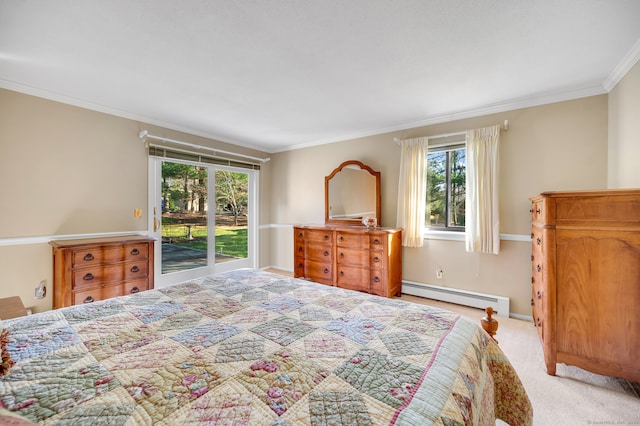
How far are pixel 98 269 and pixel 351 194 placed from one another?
10.8 ft

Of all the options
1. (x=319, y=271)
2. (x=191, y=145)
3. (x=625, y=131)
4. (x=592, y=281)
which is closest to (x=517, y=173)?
(x=625, y=131)

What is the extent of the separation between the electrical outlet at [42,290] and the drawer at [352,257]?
3.29 meters

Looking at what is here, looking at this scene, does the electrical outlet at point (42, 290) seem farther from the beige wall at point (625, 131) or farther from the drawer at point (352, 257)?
the beige wall at point (625, 131)

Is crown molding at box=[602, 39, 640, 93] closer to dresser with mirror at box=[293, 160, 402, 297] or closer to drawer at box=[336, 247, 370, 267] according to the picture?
dresser with mirror at box=[293, 160, 402, 297]

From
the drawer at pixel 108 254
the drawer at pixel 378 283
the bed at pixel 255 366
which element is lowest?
the drawer at pixel 378 283

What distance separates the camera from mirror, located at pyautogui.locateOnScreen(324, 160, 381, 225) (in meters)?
4.09

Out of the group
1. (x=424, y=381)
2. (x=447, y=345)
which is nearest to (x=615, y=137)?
(x=447, y=345)

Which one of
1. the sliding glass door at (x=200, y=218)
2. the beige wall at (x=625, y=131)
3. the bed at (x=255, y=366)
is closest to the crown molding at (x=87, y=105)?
the sliding glass door at (x=200, y=218)

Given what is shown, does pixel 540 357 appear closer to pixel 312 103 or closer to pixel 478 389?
pixel 478 389

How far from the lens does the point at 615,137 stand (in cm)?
249

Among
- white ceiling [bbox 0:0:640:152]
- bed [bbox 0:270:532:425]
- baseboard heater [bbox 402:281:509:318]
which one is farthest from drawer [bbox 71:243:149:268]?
baseboard heater [bbox 402:281:509:318]

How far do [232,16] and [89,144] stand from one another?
100.0 inches

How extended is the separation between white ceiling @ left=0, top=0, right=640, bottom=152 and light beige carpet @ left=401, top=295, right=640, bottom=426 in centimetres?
245

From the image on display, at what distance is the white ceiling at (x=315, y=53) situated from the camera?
165 cm
